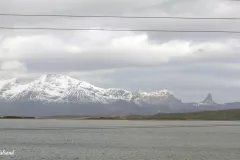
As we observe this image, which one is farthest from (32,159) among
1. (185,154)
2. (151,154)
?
(185,154)

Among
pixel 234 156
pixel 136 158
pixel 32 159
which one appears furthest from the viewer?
pixel 234 156

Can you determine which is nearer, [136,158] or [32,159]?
[32,159]

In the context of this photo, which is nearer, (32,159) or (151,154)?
(32,159)

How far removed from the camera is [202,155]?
4173 inches

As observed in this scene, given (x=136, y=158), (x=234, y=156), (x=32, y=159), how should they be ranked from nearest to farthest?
(x=32, y=159), (x=136, y=158), (x=234, y=156)

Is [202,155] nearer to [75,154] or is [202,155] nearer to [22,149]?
[75,154]

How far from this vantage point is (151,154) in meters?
106

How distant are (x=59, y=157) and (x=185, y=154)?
98.2 feet

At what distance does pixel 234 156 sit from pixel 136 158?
2332 cm

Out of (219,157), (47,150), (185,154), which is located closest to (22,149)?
(47,150)

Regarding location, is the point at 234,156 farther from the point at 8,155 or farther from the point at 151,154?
the point at 8,155

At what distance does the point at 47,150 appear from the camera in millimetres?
109688

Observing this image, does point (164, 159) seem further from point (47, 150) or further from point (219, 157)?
point (47, 150)

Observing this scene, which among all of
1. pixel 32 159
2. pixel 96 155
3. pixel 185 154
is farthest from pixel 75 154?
pixel 185 154
